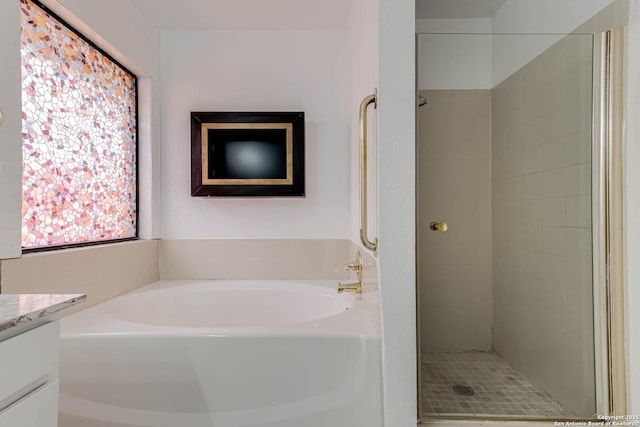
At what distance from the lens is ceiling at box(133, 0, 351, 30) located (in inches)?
87.5

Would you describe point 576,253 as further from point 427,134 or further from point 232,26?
point 232,26

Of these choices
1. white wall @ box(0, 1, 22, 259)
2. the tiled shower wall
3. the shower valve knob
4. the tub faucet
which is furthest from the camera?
the tub faucet

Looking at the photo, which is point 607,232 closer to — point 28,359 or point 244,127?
point 28,359

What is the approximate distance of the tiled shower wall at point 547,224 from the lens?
150 centimetres

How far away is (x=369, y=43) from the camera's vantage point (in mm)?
1579

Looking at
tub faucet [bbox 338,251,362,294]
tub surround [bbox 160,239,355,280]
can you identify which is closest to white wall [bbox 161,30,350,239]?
tub surround [bbox 160,239,355,280]

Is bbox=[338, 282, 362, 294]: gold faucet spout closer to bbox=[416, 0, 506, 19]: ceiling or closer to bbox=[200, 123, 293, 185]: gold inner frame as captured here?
bbox=[200, 123, 293, 185]: gold inner frame

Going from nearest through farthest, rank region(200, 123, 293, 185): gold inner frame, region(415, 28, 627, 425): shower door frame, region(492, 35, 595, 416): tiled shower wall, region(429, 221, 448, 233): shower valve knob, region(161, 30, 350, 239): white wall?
1. region(415, 28, 627, 425): shower door frame
2. region(492, 35, 595, 416): tiled shower wall
3. region(429, 221, 448, 233): shower valve knob
4. region(200, 123, 293, 185): gold inner frame
5. region(161, 30, 350, 239): white wall

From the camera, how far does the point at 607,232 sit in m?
1.43

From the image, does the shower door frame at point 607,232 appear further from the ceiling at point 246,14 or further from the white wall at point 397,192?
Result: the ceiling at point 246,14

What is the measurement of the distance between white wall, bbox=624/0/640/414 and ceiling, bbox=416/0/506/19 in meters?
1.12

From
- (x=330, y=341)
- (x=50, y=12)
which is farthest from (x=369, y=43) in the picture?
(x=50, y=12)

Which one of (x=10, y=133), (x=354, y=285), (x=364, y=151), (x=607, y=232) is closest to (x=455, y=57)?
(x=364, y=151)

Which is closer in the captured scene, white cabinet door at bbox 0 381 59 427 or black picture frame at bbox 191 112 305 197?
white cabinet door at bbox 0 381 59 427
